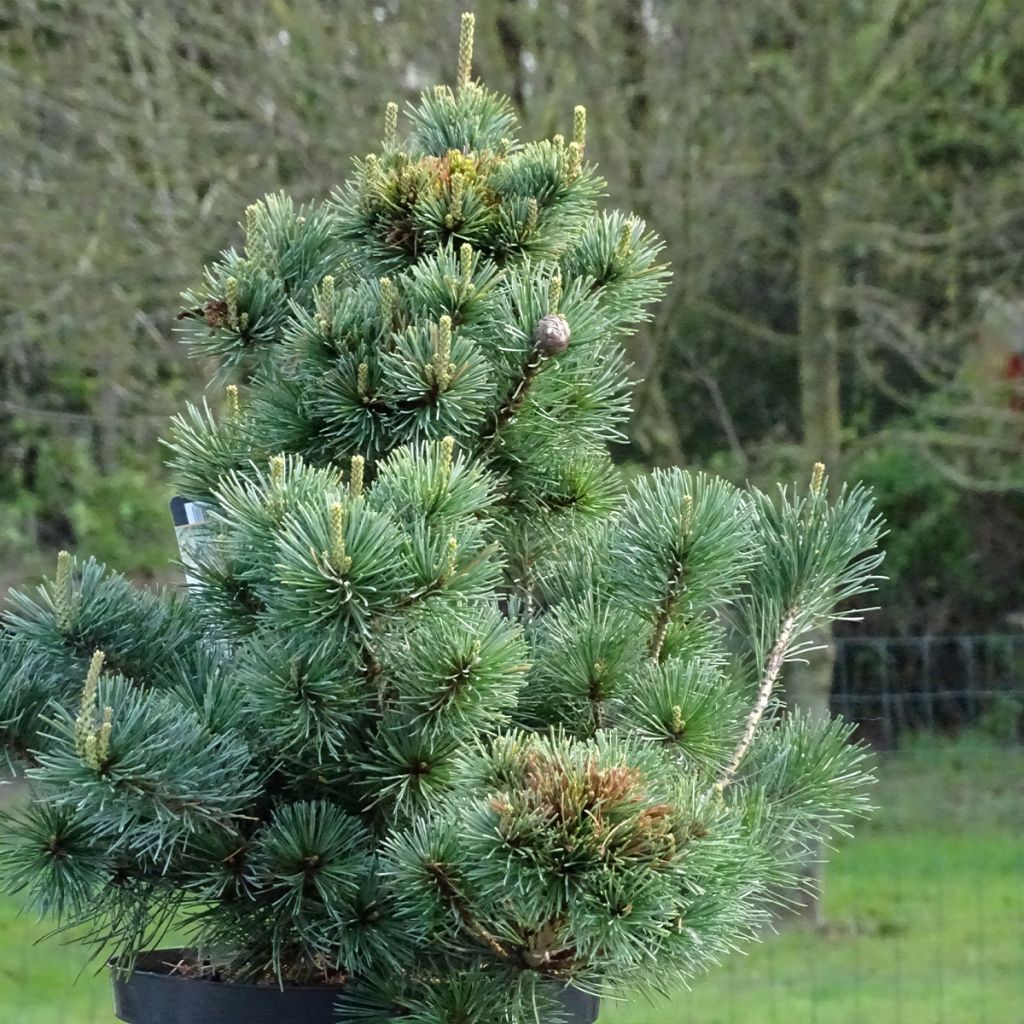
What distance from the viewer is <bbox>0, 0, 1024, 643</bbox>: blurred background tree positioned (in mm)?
5234

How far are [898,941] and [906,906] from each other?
0.33m

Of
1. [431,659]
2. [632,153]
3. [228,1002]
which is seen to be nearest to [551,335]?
[431,659]

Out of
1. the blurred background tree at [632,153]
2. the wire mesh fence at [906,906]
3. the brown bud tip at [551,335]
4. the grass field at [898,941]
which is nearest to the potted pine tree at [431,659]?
the brown bud tip at [551,335]

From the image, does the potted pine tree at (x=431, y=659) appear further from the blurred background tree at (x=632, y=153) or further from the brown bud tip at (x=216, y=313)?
the blurred background tree at (x=632, y=153)

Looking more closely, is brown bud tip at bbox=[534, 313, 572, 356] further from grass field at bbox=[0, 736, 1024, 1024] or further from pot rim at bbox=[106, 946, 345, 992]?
grass field at bbox=[0, 736, 1024, 1024]

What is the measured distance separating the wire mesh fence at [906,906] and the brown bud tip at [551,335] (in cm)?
224

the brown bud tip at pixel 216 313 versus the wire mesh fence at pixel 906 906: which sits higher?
the brown bud tip at pixel 216 313

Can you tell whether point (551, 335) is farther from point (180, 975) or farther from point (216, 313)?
point (180, 975)

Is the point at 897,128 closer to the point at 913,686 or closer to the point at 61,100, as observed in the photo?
the point at 913,686

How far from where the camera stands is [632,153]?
5355 millimetres

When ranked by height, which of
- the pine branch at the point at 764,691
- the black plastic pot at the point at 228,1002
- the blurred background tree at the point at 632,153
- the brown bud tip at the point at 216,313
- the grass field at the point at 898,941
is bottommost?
the grass field at the point at 898,941

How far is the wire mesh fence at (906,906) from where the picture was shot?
14.1 ft

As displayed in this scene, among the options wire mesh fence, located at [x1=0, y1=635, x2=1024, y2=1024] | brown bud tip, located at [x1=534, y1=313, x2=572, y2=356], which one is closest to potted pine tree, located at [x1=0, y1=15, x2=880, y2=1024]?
brown bud tip, located at [x1=534, y1=313, x2=572, y2=356]

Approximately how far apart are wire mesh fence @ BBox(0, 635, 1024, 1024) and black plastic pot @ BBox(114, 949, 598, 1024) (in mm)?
1997
